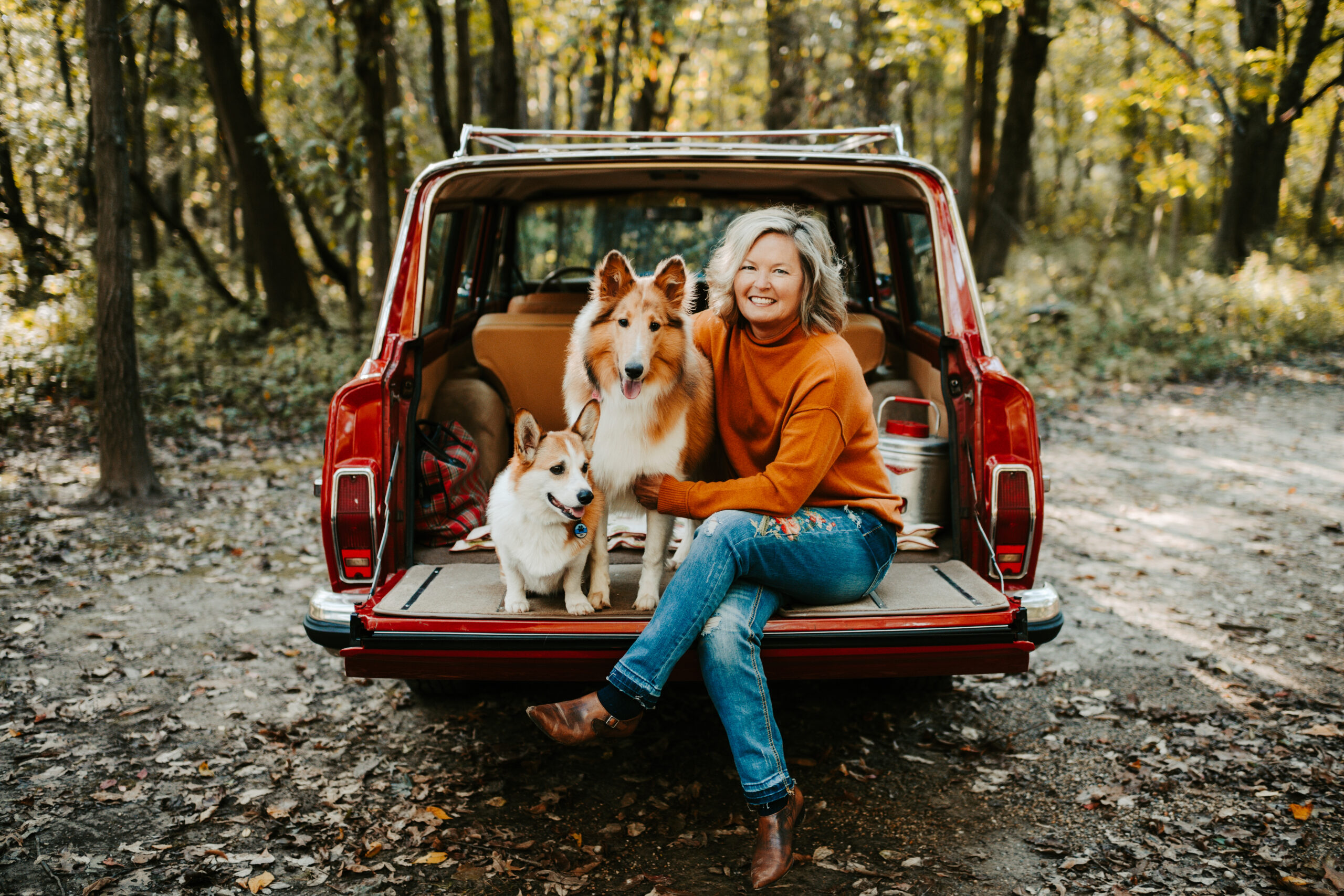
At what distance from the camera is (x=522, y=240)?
5285 mm

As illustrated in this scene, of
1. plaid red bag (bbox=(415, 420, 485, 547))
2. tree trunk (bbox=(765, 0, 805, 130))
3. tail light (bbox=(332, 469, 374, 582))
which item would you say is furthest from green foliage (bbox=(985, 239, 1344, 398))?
tail light (bbox=(332, 469, 374, 582))

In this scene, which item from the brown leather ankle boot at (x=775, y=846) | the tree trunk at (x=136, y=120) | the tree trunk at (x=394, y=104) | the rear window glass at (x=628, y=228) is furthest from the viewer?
the tree trunk at (x=136, y=120)

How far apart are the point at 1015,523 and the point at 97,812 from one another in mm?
3266

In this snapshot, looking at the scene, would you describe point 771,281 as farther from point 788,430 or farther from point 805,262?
point 788,430

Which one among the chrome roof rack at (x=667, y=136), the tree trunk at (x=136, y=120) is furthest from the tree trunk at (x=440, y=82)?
the chrome roof rack at (x=667, y=136)

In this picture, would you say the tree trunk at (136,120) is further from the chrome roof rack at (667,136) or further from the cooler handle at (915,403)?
the cooler handle at (915,403)

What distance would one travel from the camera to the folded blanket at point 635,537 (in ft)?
11.1

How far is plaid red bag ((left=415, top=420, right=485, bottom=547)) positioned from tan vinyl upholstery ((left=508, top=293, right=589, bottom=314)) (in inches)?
45.7

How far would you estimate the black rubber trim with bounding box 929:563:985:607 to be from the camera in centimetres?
275

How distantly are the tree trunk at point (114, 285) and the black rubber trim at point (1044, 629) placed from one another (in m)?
6.20

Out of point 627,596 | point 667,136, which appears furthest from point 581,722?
point 667,136

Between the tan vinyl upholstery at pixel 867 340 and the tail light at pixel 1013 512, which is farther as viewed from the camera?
the tan vinyl upholstery at pixel 867 340

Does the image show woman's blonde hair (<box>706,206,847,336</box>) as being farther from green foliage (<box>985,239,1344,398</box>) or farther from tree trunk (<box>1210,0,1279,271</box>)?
tree trunk (<box>1210,0,1279,271</box>)

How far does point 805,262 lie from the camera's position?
285 cm
